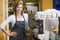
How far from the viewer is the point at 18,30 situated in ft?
4.30

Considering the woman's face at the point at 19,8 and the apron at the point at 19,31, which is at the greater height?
the woman's face at the point at 19,8

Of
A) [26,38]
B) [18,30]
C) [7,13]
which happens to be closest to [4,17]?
[7,13]

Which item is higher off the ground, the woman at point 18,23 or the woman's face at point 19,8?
the woman's face at point 19,8

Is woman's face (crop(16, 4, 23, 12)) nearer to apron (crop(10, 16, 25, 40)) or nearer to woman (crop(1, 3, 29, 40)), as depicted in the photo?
woman (crop(1, 3, 29, 40))

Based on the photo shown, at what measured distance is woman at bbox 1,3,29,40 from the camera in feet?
4.19

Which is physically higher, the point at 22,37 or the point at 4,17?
the point at 4,17

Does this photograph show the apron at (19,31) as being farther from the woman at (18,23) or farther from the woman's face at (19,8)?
the woman's face at (19,8)

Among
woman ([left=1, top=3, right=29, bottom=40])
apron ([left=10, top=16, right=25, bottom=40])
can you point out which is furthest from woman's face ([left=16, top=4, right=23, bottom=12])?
apron ([left=10, top=16, right=25, bottom=40])

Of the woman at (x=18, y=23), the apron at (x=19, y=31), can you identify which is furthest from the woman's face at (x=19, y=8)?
the apron at (x=19, y=31)

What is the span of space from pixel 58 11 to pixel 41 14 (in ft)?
0.59

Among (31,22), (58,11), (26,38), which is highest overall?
(58,11)

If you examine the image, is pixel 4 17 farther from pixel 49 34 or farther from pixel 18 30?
pixel 49 34

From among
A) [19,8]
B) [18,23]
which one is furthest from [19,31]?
[19,8]

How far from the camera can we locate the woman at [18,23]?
1.28m
